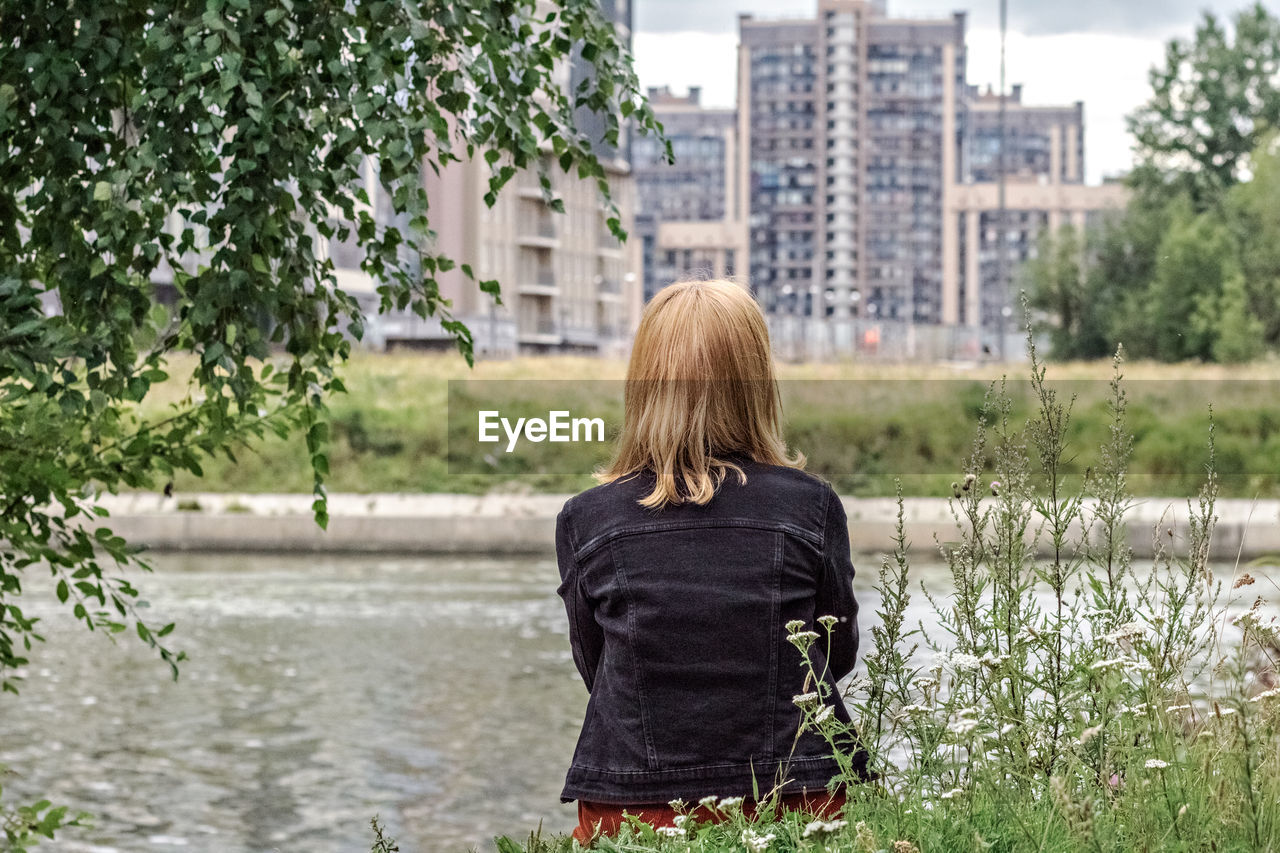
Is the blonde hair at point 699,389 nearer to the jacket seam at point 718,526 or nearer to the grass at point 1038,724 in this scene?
the jacket seam at point 718,526

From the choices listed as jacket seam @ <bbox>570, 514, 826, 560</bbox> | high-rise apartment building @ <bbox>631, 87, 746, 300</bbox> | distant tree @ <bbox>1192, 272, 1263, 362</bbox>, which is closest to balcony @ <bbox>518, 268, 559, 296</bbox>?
distant tree @ <bbox>1192, 272, 1263, 362</bbox>

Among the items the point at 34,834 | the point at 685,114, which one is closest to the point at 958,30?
the point at 685,114

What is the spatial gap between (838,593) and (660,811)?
1.58 feet

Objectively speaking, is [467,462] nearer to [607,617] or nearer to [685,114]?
[607,617]

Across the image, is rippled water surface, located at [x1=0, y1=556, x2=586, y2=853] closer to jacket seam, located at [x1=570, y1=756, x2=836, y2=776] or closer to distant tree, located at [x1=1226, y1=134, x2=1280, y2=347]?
jacket seam, located at [x1=570, y1=756, x2=836, y2=776]

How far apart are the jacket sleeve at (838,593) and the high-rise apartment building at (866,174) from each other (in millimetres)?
141381

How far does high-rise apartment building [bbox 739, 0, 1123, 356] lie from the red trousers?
464 feet

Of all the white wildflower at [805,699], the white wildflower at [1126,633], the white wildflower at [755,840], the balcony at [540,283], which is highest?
the balcony at [540,283]

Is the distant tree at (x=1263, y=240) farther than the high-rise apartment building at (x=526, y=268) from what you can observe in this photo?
No

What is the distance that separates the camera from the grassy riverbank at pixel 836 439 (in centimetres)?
2455

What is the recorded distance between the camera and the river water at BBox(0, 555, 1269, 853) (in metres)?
7.80

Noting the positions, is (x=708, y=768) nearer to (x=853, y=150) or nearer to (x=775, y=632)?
(x=775, y=632)

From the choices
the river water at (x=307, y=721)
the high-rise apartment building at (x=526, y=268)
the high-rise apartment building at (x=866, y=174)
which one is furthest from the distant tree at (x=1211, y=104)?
the high-rise apartment building at (x=866, y=174)

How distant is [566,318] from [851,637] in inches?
3178
